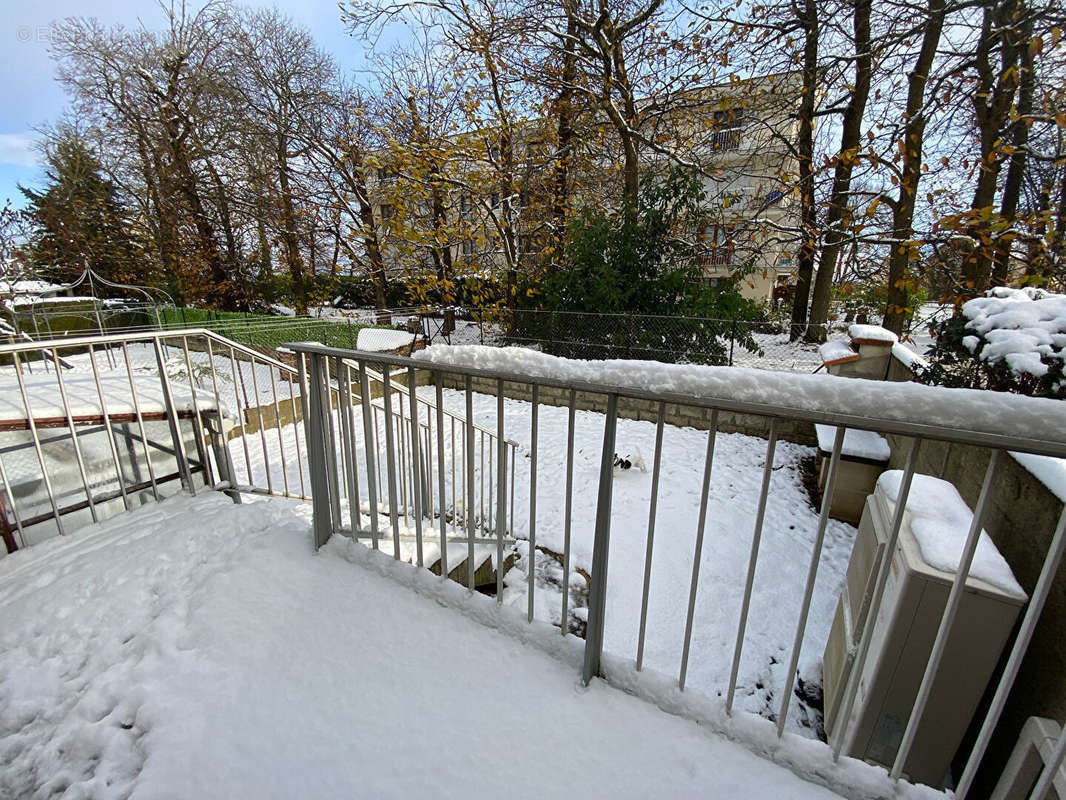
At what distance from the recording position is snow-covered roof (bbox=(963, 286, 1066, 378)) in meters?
2.88

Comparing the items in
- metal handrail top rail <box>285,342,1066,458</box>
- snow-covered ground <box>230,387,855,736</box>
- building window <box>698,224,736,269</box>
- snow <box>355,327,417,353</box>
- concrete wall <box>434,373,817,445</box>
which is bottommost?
snow-covered ground <box>230,387,855,736</box>

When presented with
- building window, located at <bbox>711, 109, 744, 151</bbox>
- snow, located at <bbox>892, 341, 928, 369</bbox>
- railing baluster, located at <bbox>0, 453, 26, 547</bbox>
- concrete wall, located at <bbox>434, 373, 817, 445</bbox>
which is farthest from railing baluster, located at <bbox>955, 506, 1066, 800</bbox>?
building window, located at <bbox>711, 109, 744, 151</bbox>

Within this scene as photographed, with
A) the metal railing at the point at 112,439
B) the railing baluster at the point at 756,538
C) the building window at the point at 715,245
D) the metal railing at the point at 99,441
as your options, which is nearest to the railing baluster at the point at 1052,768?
the railing baluster at the point at 756,538

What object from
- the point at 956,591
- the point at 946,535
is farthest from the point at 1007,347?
the point at 956,591

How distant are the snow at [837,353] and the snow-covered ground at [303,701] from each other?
4796 mm

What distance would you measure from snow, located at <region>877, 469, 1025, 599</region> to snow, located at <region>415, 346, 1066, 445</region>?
652mm

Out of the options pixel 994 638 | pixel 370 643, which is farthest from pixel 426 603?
pixel 994 638

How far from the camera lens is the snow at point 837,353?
4.92 metres

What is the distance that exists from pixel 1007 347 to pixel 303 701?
447 centimetres

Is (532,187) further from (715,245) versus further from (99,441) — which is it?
(99,441)

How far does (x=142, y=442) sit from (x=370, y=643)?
2293 millimetres

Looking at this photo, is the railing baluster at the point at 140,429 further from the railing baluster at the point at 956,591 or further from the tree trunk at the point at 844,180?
the tree trunk at the point at 844,180

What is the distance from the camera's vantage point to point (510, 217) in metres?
9.29

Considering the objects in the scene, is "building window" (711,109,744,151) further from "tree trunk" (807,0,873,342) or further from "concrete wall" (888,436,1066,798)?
"concrete wall" (888,436,1066,798)
